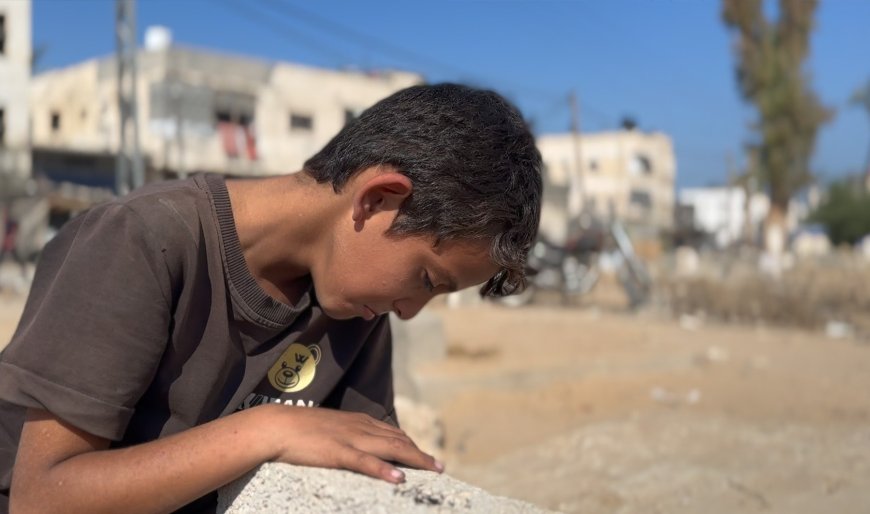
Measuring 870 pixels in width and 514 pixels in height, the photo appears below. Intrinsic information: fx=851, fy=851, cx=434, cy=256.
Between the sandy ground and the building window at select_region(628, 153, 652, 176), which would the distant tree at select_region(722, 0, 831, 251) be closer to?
the sandy ground

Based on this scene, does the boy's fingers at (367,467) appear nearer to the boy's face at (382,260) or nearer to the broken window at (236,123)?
the boy's face at (382,260)

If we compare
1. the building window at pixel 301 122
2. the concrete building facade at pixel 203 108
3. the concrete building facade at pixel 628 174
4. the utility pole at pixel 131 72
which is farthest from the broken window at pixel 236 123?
the concrete building facade at pixel 628 174

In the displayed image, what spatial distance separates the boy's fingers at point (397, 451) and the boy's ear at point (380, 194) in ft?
1.16

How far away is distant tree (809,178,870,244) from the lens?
41250 millimetres

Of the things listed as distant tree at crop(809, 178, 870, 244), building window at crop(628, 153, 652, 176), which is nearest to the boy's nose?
building window at crop(628, 153, 652, 176)

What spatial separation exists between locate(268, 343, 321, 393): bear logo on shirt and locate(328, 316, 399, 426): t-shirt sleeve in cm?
11

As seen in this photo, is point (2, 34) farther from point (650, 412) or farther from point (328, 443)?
point (328, 443)

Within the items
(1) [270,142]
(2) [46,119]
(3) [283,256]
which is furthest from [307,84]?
(3) [283,256]

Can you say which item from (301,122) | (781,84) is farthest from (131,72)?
(781,84)

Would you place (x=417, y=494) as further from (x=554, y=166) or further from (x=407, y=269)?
(x=554, y=166)

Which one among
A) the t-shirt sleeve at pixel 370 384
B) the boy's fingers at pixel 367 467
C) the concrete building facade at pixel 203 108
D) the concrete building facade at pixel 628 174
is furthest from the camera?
the concrete building facade at pixel 628 174

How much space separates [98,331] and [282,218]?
1.23ft

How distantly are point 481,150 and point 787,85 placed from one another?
2592 centimetres

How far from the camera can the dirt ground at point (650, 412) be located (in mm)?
3131
